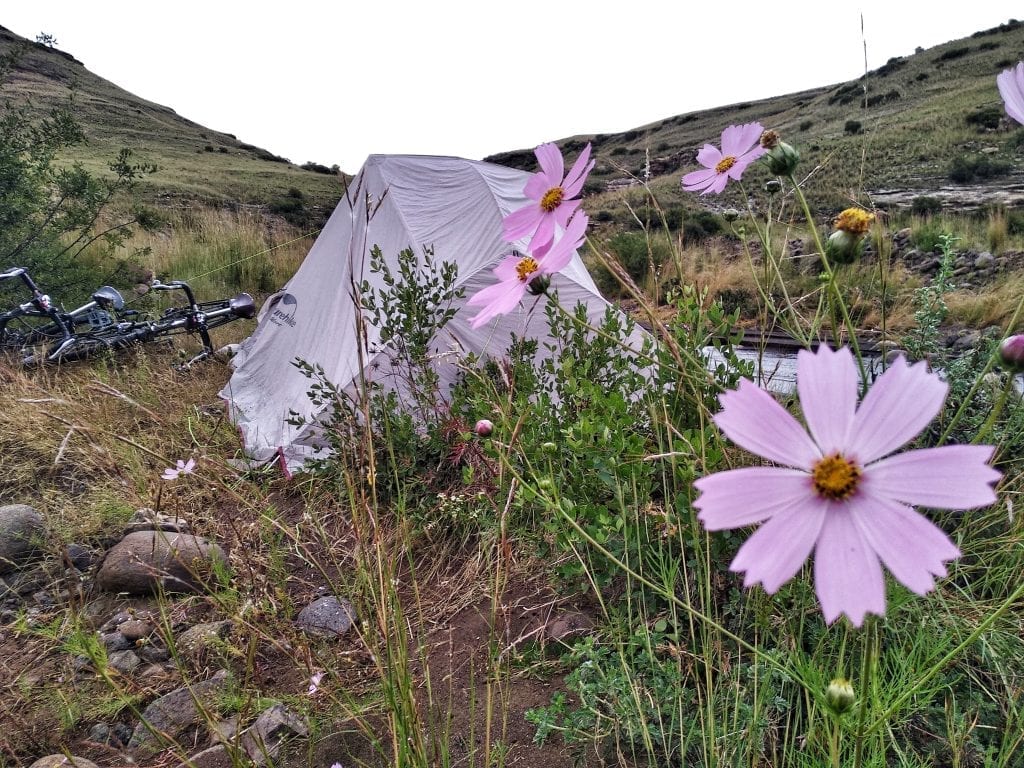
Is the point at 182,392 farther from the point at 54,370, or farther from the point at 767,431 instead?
the point at 767,431

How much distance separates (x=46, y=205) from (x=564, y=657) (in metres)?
5.56

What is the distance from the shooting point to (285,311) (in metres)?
3.89

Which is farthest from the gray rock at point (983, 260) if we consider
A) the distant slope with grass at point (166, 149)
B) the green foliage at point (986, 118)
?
the green foliage at point (986, 118)

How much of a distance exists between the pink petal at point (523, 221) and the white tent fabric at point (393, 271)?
204 cm

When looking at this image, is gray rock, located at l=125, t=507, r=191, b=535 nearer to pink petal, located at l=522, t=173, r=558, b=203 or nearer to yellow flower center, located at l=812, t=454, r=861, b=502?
pink petal, located at l=522, t=173, r=558, b=203

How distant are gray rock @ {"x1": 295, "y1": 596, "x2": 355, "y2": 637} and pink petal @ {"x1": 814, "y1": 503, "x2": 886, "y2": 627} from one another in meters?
1.59

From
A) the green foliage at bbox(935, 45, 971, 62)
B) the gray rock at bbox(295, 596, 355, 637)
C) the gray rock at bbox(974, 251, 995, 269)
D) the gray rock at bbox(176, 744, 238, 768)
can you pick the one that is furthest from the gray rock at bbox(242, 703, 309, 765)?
the green foliage at bbox(935, 45, 971, 62)

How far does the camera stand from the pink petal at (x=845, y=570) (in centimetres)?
37

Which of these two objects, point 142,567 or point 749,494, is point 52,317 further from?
point 749,494

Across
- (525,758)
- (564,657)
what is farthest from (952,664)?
(525,758)

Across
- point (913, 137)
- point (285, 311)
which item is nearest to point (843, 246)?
point (285, 311)

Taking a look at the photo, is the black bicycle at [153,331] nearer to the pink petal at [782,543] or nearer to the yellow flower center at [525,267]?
the yellow flower center at [525,267]

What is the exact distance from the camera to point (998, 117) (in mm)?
13016

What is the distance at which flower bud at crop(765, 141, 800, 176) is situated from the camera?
2.49 feet
